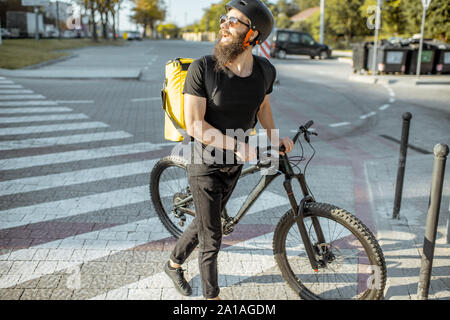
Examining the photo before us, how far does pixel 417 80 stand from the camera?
17547 mm

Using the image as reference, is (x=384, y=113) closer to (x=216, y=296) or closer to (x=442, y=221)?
(x=442, y=221)

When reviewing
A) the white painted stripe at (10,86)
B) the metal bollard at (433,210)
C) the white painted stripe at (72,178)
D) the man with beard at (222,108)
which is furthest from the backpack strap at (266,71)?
the white painted stripe at (10,86)

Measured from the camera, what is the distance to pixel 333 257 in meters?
3.21

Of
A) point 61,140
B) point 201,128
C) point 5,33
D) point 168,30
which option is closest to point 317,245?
point 201,128

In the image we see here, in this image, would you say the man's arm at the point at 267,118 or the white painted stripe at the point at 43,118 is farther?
the white painted stripe at the point at 43,118

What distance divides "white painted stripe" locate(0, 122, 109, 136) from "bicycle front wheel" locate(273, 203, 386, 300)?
6.33 meters

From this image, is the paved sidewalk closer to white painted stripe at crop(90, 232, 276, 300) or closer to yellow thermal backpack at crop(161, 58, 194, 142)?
white painted stripe at crop(90, 232, 276, 300)

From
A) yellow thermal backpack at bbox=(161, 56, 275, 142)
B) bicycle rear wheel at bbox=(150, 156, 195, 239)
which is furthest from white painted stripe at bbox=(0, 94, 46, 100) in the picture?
yellow thermal backpack at bbox=(161, 56, 275, 142)

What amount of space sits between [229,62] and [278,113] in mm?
8601

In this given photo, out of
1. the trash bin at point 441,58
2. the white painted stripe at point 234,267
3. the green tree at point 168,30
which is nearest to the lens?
the white painted stripe at point 234,267

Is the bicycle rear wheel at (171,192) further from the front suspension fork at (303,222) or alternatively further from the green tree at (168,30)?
the green tree at (168,30)

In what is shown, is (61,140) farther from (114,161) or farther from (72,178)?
(72,178)

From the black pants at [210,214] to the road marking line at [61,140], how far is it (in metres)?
5.26

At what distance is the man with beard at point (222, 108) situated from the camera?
2.69m
